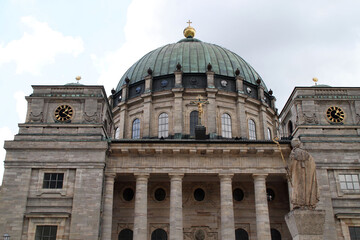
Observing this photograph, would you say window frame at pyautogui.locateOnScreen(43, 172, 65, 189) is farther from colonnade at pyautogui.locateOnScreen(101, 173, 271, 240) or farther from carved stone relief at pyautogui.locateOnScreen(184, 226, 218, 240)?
carved stone relief at pyautogui.locateOnScreen(184, 226, 218, 240)

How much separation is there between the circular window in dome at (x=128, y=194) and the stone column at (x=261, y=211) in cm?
1002

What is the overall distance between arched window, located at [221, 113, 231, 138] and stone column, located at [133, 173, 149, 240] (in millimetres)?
11154

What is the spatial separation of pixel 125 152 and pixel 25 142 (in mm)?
7158

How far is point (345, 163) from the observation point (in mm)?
29562

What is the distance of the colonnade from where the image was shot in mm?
28328

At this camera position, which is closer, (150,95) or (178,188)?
(178,188)

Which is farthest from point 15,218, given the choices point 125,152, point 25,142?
point 125,152

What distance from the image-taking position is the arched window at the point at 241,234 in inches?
1260

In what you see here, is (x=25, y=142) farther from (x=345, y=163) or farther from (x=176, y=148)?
(x=345, y=163)

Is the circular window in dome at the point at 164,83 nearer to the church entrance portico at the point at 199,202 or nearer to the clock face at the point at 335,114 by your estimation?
the church entrance portico at the point at 199,202

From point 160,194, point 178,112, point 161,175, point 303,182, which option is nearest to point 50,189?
point 161,175

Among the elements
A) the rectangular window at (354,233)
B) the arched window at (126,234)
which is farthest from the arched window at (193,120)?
the rectangular window at (354,233)

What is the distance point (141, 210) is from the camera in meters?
28.9

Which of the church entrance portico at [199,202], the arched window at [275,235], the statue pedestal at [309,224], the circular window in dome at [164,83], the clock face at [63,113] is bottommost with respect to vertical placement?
the statue pedestal at [309,224]
